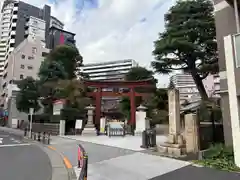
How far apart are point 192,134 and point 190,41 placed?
926 centimetres

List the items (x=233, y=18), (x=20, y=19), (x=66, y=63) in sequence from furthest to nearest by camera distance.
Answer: (x=20, y=19) < (x=66, y=63) < (x=233, y=18)

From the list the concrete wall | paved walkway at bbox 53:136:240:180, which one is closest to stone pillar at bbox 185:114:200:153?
the concrete wall

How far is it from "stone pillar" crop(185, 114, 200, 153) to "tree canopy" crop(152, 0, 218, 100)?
7581 mm

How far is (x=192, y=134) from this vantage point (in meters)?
A: 8.52

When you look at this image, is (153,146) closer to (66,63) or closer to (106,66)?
(66,63)

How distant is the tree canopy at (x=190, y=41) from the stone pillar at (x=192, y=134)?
24.9 feet

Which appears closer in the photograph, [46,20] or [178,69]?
[178,69]

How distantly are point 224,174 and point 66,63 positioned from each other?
1031 inches

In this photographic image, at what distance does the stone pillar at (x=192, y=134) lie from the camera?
848 centimetres

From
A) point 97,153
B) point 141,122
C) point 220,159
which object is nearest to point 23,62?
point 141,122

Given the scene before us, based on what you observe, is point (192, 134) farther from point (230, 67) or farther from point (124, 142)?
point (124, 142)

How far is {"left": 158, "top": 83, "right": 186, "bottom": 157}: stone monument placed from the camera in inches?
341

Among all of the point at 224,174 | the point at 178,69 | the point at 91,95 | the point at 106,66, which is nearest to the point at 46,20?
the point at 106,66

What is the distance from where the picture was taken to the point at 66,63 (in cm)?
2873
